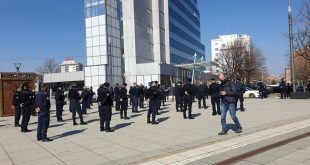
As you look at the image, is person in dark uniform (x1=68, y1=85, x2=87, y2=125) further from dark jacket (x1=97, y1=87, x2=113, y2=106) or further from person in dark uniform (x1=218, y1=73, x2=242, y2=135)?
person in dark uniform (x1=218, y1=73, x2=242, y2=135)

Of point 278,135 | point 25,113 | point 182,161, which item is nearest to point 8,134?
point 25,113

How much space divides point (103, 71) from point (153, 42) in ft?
52.7

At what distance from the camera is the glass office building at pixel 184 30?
71.1 meters

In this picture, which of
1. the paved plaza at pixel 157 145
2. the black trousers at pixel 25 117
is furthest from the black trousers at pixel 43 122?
the black trousers at pixel 25 117

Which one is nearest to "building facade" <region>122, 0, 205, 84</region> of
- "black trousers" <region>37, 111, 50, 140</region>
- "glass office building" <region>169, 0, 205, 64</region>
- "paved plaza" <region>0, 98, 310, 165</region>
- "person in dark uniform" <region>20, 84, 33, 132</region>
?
"glass office building" <region>169, 0, 205, 64</region>

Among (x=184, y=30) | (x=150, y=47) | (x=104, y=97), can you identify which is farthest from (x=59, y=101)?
(x=184, y=30)

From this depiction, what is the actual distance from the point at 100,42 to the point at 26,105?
127 feet

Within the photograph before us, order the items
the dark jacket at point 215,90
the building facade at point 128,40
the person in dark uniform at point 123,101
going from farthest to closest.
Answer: the building facade at point 128,40 < the dark jacket at point 215,90 < the person in dark uniform at point 123,101

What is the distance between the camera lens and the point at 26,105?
12680mm

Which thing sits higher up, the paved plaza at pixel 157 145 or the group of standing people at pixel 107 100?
the group of standing people at pixel 107 100

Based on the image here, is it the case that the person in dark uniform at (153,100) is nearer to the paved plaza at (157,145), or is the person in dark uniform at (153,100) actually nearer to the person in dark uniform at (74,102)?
the paved plaza at (157,145)

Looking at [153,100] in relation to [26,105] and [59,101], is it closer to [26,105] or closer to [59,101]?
[26,105]

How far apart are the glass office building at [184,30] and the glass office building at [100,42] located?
60.8 ft

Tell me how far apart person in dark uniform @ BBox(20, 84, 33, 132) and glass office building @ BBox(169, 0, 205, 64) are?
184ft
